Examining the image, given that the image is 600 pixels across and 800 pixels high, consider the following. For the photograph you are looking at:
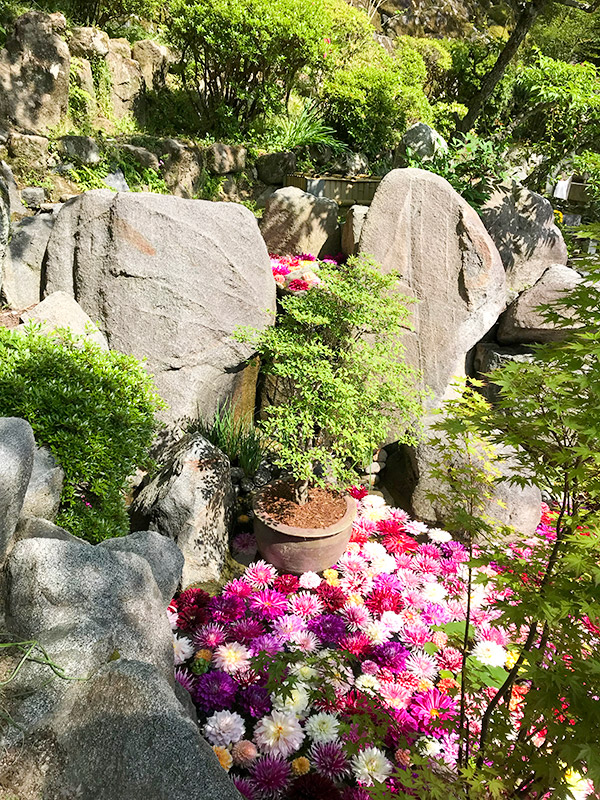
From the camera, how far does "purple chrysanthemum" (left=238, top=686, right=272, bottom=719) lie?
2613mm

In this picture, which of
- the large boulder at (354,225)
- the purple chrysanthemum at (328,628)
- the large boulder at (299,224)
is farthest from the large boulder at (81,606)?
the large boulder at (299,224)

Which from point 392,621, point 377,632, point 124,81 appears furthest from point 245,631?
point 124,81

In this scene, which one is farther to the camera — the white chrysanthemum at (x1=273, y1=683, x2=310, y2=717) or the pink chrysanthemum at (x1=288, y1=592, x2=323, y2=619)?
the pink chrysanthemum at (x1=288, y1=592, x2=323, y2=619)

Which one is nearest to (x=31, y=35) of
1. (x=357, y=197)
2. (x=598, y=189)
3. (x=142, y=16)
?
(x=142, y=16)

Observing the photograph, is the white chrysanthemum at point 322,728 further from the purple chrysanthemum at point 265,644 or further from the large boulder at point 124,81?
the large boulder at point 124,81

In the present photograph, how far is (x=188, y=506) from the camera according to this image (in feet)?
11.1

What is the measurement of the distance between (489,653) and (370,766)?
1033 mm

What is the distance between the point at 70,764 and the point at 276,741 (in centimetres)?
128

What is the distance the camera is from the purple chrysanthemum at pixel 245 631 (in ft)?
9.85

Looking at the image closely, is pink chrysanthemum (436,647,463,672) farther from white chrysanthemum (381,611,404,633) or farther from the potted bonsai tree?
the potted bonsai tree

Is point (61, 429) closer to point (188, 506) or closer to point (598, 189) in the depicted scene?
point (188, 506)

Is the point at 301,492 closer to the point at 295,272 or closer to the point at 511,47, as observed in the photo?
the point at 295,272

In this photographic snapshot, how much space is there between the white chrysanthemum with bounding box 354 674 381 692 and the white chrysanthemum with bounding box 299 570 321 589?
719 millimetres

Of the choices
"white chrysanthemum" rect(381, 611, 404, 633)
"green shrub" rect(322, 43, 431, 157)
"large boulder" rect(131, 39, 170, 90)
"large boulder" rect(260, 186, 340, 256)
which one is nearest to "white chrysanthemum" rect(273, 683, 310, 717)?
"white chrysanthemum" rect(381, 611, 404, 633)
